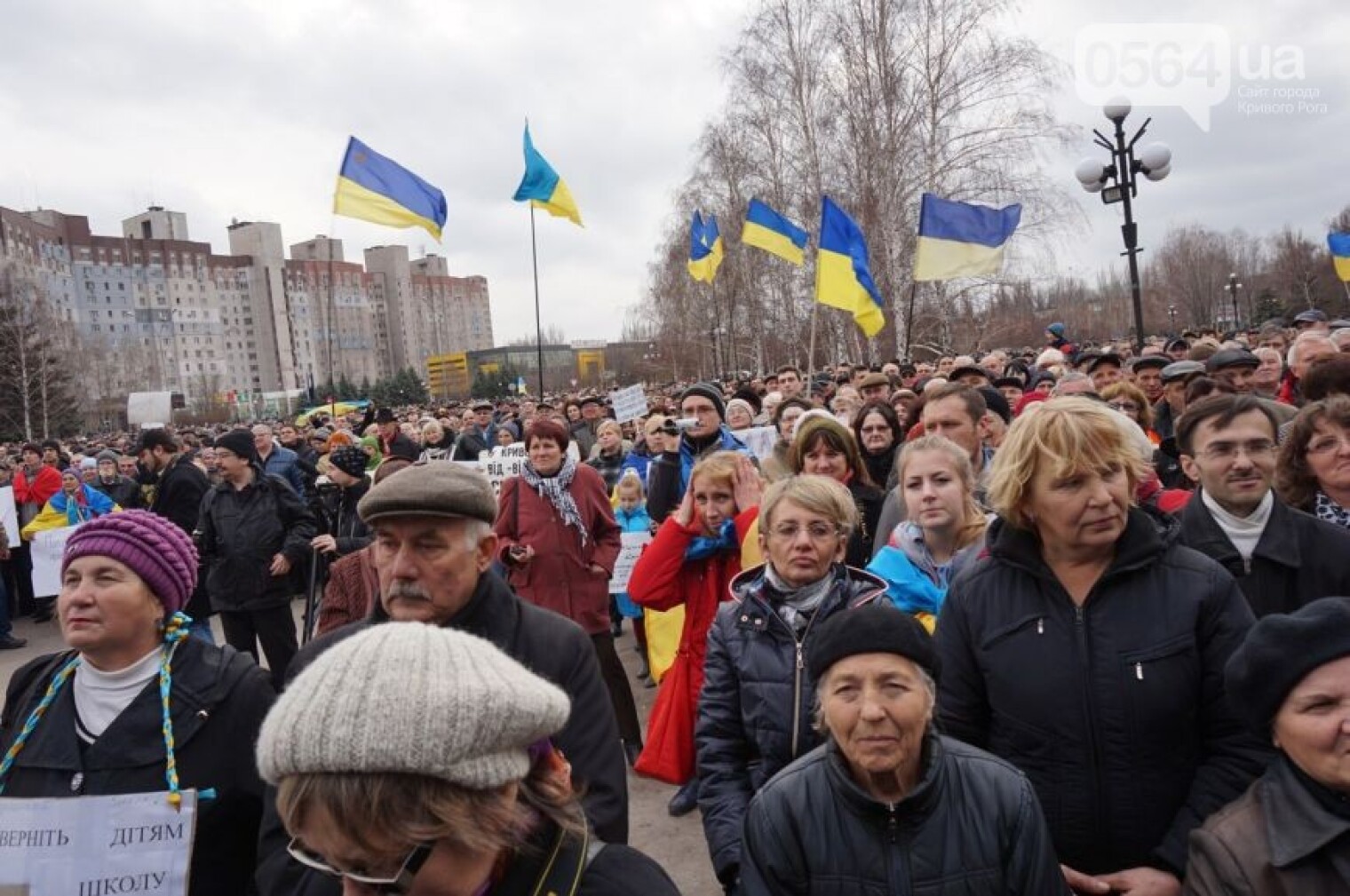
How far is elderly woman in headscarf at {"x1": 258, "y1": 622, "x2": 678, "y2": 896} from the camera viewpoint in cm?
105

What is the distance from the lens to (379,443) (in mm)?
10648

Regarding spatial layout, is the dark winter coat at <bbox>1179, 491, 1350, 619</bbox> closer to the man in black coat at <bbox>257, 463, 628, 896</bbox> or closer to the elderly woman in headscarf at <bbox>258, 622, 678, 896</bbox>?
the man in black coat at <bbox>257, 463, 628, 896</bbox>

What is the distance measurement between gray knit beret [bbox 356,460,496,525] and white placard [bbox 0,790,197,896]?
93cm

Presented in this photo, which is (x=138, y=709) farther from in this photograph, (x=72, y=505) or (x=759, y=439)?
(x=72, y=505)

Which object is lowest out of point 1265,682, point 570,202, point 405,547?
point 1265,682

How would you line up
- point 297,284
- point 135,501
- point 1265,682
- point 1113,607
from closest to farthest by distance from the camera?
point 1265,682, point 1113,607, point 135,501, point 297,284

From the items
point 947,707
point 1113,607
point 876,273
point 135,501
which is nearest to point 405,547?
point 947,707

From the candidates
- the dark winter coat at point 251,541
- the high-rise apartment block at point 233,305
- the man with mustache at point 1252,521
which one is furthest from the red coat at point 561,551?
the high-rise apartment block at point 233,305

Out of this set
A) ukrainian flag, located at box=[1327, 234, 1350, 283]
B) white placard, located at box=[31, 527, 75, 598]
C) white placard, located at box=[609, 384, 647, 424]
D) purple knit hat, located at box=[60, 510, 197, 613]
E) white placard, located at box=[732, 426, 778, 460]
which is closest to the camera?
purple knit hat, located at box=[60, 510, 197, 613]

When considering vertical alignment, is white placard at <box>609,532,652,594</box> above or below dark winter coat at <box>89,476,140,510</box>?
below

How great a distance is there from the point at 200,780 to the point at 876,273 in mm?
23018

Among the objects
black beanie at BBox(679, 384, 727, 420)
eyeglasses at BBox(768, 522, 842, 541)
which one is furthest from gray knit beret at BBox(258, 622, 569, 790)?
black beanie at BBox(679, 384, 727, 420)

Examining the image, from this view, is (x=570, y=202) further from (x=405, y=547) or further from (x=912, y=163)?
(x=912, y=163)

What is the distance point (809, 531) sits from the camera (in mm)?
2742
